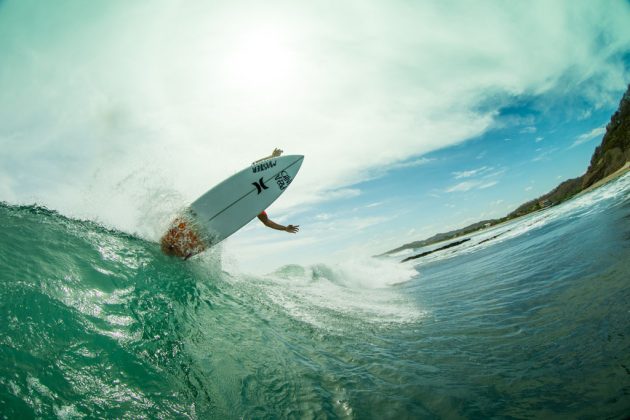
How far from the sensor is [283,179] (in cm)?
1088

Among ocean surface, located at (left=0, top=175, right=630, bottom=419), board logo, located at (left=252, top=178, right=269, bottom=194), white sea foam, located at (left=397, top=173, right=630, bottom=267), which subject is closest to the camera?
ocean surface, located at (left=0, top=175, right=630, bottom=419)

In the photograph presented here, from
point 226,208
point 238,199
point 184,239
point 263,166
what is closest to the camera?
point 184,239

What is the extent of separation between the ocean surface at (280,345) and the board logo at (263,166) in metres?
4.22

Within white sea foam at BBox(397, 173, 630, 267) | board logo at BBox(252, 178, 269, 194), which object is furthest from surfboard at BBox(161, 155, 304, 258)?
white sea foam at BBox(397, 173, 630, 267)

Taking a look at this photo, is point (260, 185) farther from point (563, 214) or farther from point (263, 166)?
point (563, 214)

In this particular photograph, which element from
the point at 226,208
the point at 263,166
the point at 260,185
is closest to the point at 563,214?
the point at 263,166

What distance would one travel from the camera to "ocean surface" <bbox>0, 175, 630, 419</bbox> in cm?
284

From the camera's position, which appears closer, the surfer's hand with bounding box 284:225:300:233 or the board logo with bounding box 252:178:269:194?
the surfer's hand with bounding box 284:225:300:233

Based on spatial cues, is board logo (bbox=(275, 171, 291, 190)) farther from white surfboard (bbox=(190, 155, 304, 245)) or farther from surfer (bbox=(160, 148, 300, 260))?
surfer (bbox=(160, 148, 300, 260))

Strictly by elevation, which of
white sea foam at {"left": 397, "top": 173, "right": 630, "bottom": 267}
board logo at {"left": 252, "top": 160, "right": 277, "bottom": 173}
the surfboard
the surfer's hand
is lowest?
white sea foam at {"left": 397, "top": 173, "right": 630, "bottom": 267}

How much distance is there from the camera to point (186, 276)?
749 centimetres

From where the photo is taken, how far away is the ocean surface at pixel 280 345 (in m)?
2.84

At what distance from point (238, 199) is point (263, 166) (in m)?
1.55

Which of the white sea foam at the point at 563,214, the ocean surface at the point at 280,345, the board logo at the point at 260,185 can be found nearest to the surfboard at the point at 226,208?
the board logo at the point at 260,185
